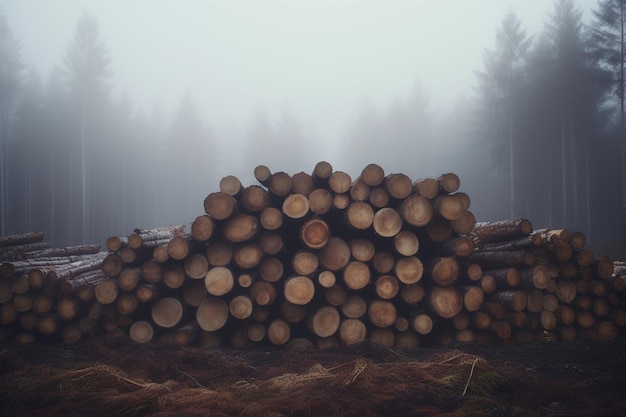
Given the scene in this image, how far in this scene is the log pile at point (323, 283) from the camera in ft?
16.4

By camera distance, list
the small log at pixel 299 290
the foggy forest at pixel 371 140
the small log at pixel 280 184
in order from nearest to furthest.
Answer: the small log at pixel 299 290 < the small log at pixel 280 184 < the foggy forest at pixel 371 140

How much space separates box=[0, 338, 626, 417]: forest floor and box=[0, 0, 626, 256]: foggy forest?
14.4 metres

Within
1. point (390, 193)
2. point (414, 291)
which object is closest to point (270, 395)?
point (414, 291)

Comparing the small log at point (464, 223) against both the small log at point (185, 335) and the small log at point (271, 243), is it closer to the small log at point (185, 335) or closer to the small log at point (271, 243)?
the small log at point (271, 243)

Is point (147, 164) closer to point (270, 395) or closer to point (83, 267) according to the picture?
point (83, 267)

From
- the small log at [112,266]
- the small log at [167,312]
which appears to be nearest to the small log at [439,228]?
the small log at [167,312]

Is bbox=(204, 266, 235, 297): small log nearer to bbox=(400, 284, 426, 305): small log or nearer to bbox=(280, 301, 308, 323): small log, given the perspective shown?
bbox=(280, 301, 308, 323): small log

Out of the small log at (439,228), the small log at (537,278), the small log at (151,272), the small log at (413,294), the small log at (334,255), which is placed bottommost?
the small log at (413,294)

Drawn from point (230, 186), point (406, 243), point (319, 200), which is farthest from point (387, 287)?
point (230, 186)

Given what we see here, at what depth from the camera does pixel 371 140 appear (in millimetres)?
33719

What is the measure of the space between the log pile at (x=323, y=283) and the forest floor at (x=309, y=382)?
41cm

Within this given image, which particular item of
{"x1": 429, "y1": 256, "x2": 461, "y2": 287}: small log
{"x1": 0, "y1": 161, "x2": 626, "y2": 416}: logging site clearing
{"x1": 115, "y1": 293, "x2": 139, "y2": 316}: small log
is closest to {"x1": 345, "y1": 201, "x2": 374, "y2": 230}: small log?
{"x1": 0, "y1": 161, "x2": 626, "y2": 416}: logging site clearing

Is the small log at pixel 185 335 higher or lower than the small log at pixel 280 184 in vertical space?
lower

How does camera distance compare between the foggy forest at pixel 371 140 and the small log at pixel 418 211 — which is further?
the foggy forest at pixel 371 140
